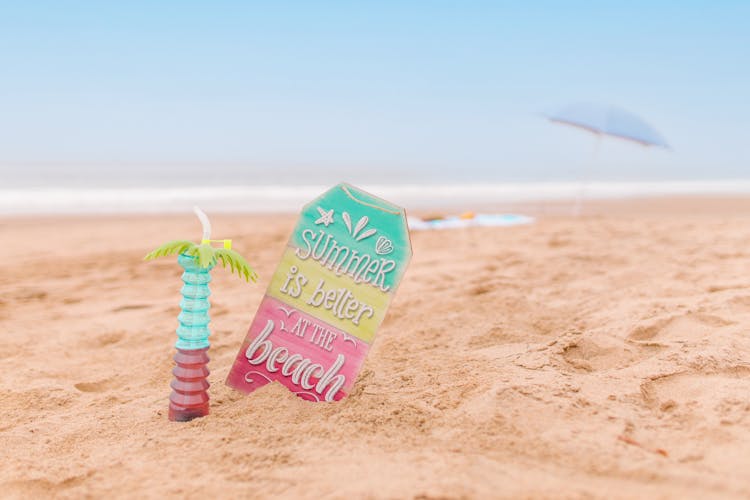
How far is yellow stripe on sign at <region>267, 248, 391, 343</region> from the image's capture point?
1959 millimetres

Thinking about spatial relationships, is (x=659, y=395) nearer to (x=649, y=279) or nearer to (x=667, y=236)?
(x=649, y=279)

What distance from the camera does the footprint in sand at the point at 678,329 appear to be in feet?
7.86

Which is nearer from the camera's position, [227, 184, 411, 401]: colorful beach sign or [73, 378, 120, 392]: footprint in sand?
[227, 184, 411, 401]: colorful beach sign

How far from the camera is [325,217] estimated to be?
2.02 metres

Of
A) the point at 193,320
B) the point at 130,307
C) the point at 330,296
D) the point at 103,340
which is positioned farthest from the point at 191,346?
the point at 130,307

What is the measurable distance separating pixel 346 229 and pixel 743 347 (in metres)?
1.38

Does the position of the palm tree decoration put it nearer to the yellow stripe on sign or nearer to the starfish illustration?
the yellow stripe on sign

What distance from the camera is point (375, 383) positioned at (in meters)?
2.16

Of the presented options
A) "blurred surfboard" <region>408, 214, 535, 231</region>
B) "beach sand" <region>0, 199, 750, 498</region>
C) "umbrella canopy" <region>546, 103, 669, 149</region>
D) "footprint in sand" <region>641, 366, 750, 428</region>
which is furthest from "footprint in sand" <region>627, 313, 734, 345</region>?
"umbrella canopy" <region>546, 103, 669, 149</region>

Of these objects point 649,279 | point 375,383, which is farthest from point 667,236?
point 375,383

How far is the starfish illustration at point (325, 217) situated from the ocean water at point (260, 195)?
284 inches

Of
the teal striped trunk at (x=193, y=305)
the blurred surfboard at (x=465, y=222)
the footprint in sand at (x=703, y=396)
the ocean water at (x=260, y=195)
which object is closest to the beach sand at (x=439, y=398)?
the footprint in sand at (x=703, y=396)

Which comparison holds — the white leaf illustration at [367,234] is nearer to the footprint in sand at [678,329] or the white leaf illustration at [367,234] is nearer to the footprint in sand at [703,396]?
the footprint in sand at [703,396]

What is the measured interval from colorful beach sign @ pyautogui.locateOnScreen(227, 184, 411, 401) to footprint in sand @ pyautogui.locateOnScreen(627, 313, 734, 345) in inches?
41.5
